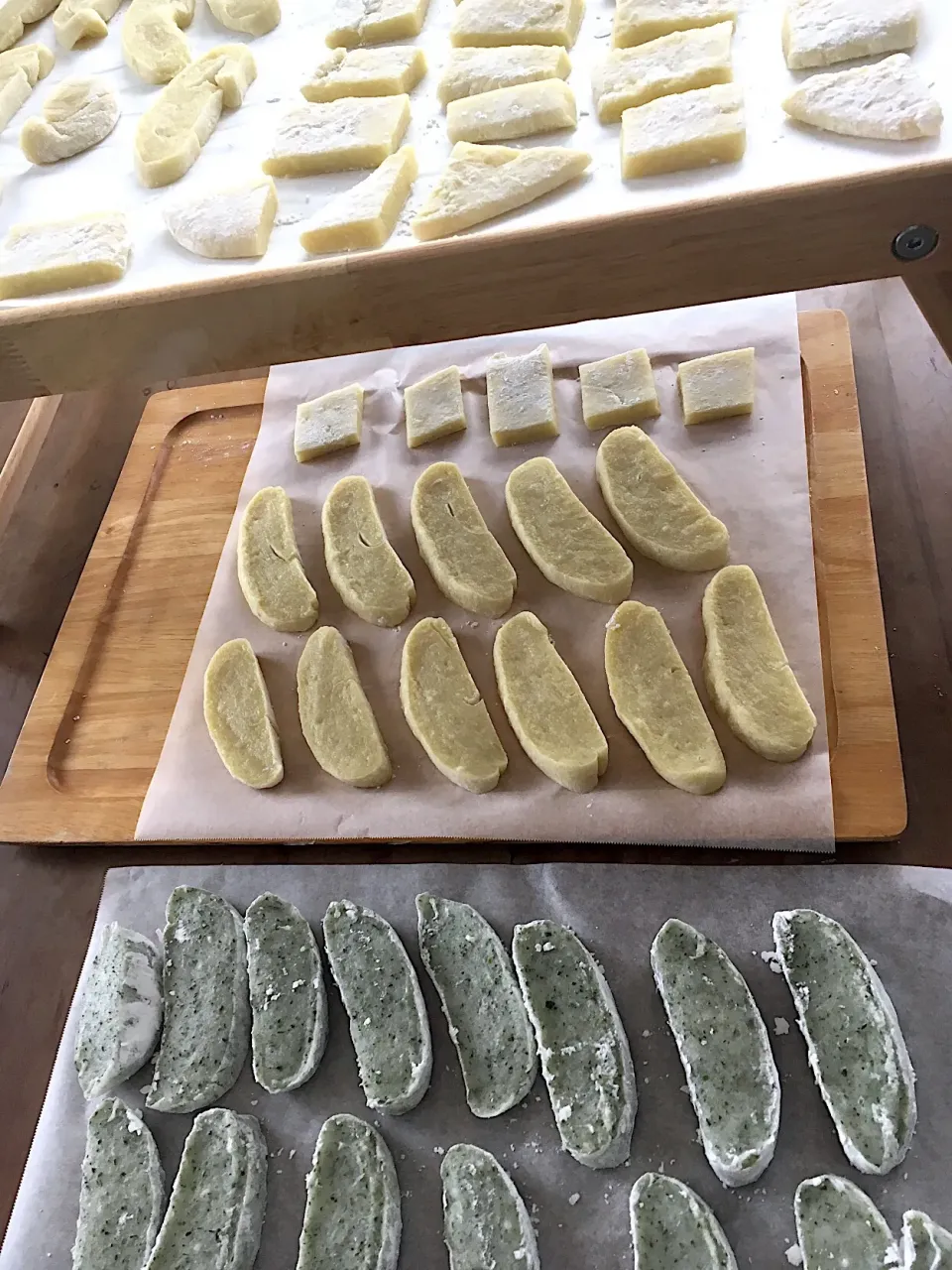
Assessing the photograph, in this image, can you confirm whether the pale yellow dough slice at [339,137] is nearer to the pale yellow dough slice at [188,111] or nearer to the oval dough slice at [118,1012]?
the pale yellow dough slice at [188,111]

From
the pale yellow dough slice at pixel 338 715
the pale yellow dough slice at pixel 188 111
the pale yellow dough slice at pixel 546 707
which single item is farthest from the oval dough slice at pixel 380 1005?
the pale yellow dough slice at pixel 188 111

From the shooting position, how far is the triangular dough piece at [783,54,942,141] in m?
1.00

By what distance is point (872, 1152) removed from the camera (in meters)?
0.90

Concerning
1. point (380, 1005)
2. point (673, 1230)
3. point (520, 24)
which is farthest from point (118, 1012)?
point (520, 24)

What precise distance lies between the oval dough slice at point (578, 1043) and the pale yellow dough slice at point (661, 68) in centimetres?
96

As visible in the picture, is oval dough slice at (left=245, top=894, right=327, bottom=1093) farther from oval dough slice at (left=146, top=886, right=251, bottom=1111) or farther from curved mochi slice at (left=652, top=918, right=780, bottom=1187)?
curved mochi slice at (left=652, top=918, right=780, bottom=1187)

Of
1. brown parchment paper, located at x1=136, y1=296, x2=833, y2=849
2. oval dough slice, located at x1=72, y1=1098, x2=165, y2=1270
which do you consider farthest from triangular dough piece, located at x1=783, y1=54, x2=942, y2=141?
oval dough slice, located at x1=72, y1=1098, x2=165, y2=1270

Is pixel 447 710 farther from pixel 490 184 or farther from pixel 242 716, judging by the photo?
pixel 490 184

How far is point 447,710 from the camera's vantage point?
4.09ft

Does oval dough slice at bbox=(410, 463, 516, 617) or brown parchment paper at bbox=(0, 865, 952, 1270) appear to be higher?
oval dough slice at bbox=(410, 463, 516, 617)

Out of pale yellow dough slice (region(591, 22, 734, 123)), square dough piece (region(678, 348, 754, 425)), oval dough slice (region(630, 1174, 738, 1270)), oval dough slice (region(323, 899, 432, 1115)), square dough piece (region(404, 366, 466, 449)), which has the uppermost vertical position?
pale yellow dough slice (region(591, 22, 734, 123))

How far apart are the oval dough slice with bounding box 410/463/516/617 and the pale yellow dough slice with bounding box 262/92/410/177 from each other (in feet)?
1.40

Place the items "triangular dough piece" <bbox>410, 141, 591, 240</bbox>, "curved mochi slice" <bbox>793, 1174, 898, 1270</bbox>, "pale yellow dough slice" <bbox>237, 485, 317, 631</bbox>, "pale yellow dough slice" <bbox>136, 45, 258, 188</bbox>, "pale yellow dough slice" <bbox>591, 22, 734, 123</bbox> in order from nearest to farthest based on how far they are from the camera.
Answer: "curved mochi slice" <bbox>793, 1174, 898, 1270</bbox> → "triangular dough piece" <bbox>410, 141, 591, 240</bbox> → "pale yellow dough slice" <bbox>591, 22, 734, 123</bbox> → "pale yellow dough slice" <bbox>136, 45, 258, 188</bbox> → "pale yellow dough slice" <bbox>237, 485, 317, 631</bbox>

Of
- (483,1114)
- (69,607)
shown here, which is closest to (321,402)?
(69,607)
